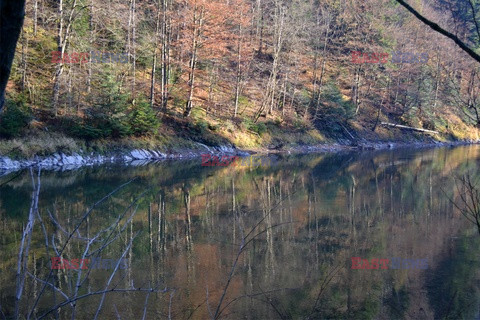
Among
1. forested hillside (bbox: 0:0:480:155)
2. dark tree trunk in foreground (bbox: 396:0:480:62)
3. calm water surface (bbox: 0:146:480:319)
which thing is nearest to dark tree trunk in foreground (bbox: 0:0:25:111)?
calm water surface (bbox: 0:146:480:319)

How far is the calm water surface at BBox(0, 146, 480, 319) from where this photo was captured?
19.0 feet

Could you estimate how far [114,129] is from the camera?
874 inches

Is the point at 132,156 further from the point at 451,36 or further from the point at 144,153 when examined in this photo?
the point at 451,36

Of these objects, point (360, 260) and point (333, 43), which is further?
point (333, 43)

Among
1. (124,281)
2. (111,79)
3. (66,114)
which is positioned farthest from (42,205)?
(111,79)

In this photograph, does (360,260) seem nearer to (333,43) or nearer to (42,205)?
(42,205)

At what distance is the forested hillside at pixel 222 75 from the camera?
69.3 ft

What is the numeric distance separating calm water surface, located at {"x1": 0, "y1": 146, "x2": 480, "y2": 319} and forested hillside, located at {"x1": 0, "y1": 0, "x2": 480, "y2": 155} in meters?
3.47

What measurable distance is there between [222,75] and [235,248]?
82.8ft

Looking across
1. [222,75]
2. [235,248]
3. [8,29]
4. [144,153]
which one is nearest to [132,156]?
[144,153]

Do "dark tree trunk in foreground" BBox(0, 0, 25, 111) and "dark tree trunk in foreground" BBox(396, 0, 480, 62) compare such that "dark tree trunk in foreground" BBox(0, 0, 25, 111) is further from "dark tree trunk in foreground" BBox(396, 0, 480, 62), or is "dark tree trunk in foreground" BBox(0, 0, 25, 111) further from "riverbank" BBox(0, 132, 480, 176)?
"riverbank" BBox(0, 132, 480, 176)

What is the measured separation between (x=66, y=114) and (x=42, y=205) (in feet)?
36.0

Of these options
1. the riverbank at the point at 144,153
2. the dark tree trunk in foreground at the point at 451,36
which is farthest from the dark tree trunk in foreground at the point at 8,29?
the riverbank at the point at 144,153

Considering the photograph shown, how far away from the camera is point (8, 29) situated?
1562 millimetres
